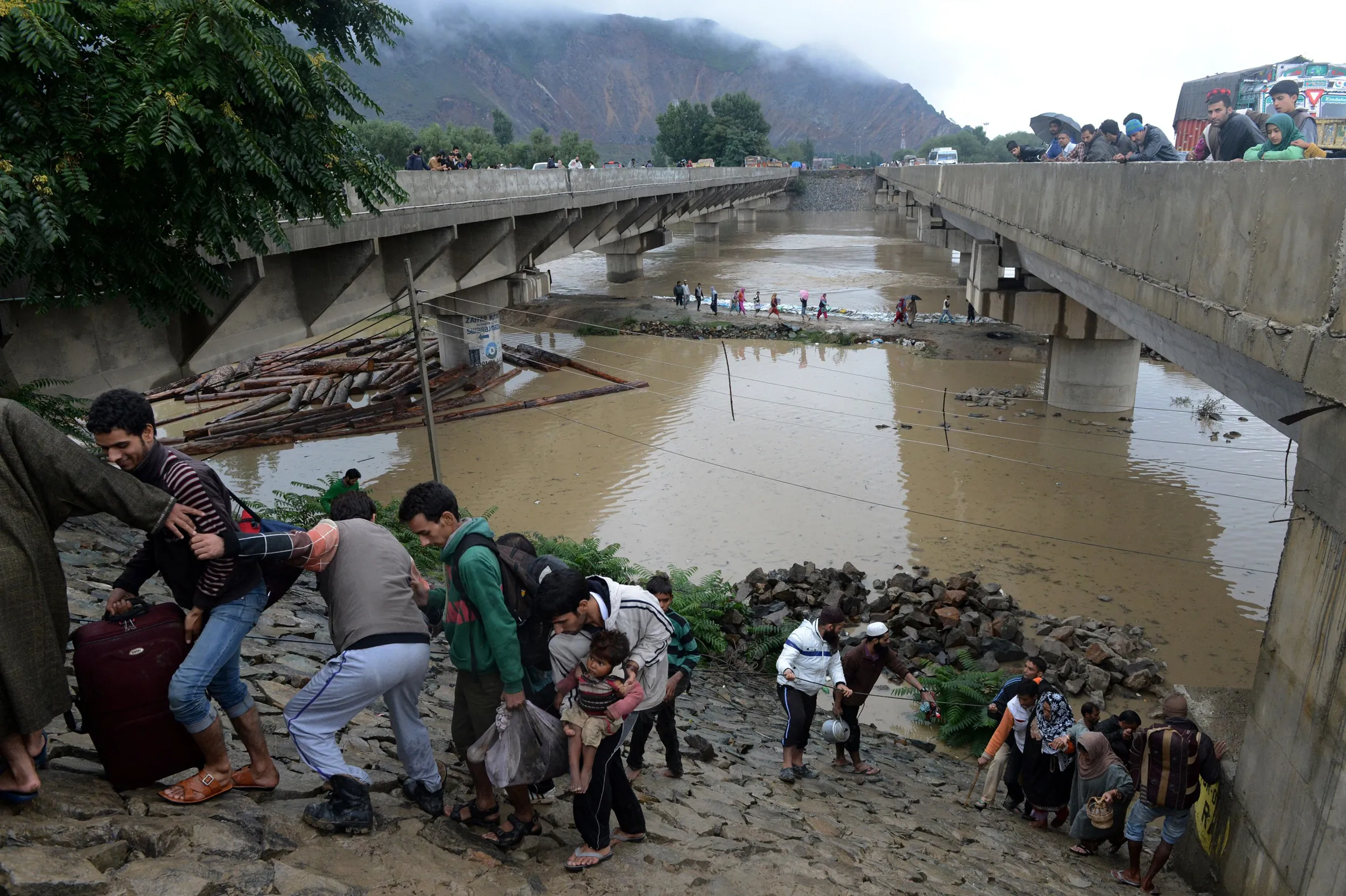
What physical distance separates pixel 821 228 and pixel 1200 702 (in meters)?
65.0

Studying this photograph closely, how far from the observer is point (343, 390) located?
20.7m

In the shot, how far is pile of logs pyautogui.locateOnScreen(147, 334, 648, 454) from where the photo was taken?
1797 cm

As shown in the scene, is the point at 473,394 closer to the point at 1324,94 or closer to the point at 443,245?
the point at 443,245

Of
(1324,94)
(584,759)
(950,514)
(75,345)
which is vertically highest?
(1324,94)

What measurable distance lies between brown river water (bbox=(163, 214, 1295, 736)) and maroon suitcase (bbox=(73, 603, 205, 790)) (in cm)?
652

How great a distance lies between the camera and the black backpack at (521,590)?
3.77 meters

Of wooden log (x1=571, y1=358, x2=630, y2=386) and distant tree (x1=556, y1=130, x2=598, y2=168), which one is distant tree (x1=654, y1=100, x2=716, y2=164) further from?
wooden log (x1=571, y1=358, x2=630, y2=386)

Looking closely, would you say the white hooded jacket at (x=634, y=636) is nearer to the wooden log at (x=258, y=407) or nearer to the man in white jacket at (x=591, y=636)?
the man in white jacket at (x=591, y=636)

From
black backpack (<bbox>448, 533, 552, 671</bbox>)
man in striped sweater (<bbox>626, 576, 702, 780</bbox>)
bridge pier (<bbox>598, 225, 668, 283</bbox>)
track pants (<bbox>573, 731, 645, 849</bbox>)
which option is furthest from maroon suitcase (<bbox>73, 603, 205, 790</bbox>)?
bridge pier (<bbox>598, 225, 668, 283</bbox>)

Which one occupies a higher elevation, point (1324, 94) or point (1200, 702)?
point (1324, 94)

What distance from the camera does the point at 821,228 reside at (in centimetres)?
6750

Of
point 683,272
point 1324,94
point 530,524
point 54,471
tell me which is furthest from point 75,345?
point 683,272

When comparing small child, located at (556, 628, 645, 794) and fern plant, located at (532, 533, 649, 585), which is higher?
small child, located at (556, 628, 645, 794)

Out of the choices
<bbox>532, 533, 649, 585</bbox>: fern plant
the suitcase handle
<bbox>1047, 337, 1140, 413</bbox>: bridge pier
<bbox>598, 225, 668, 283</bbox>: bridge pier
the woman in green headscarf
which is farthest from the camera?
<bbox>598, 225, 668, 283</bbox>: bridge pier
